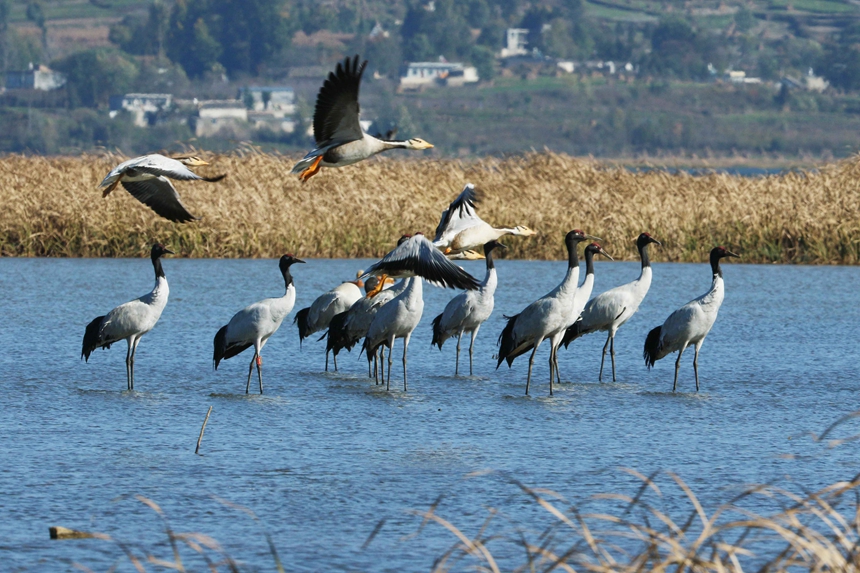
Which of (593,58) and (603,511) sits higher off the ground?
(603,511)

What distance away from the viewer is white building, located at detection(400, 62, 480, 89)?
12381cm

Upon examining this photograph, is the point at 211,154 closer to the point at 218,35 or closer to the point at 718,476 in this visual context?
the point at 718,476

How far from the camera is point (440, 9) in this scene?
14262cm

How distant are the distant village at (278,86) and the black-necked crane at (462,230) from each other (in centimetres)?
7859

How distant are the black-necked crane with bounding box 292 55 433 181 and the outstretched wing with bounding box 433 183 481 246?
2.19 meters

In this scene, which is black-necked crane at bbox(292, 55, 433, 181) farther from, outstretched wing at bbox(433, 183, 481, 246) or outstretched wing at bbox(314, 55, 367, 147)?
outstretched wing at bbox(433, 183, 481, 246)

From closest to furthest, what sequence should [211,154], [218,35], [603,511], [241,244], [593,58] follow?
[603,511] < [241,244] < [211,154] < [218,35] < [593,58]

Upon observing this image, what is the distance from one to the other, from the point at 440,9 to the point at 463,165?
119019 mm

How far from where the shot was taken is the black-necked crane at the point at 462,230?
12594mm

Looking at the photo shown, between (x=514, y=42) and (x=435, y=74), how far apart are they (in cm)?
1931

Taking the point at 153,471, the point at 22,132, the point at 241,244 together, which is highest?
the point at 153,471

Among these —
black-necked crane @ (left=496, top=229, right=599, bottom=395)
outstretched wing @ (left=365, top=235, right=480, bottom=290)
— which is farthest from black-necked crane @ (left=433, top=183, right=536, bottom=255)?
outstretched wing @ (left=365, top=235, right=480, bottom=290)

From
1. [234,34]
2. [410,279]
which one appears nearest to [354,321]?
[410,279]

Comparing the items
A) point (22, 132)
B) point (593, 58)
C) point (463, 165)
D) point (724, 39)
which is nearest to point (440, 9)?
point (593, 58)
